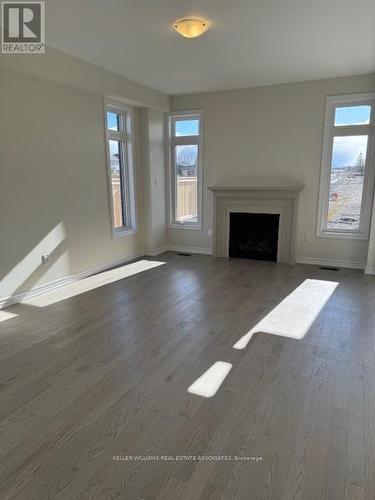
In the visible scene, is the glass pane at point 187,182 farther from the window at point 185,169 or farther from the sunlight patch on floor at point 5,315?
the sunlight patch on floor at point 5,315

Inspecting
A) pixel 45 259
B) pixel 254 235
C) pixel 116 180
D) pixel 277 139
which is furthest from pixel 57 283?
pixel 277 139

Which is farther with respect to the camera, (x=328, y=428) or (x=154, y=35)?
(x=154, y=35)

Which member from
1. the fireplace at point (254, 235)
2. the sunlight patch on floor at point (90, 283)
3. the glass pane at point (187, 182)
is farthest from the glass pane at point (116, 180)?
the fireplace at point (254, 235)

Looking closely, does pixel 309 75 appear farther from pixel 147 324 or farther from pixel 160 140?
pixel 147 324

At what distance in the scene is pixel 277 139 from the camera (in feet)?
16.8

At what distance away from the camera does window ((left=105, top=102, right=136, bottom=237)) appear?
196 inches

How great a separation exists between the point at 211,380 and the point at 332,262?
3573 millimetres

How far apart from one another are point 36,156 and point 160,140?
2.52 meters

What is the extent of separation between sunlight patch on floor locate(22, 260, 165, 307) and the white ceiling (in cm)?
270

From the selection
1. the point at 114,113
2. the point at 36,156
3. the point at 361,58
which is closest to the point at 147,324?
the point at 36,156

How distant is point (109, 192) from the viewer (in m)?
4.85

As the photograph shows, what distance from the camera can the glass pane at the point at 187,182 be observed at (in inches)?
229

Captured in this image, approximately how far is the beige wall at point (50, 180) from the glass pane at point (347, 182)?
3.09m

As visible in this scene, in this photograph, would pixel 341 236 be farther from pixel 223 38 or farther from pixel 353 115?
pixel 223 38
